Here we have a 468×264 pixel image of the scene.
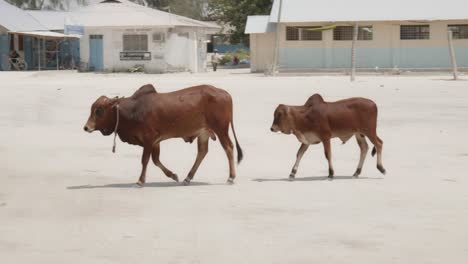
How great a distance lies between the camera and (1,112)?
26.0 metres

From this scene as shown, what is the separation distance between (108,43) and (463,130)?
41.9m

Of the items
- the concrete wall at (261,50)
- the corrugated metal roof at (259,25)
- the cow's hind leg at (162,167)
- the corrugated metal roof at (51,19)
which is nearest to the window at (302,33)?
the corrugated metal roof at (259,25)

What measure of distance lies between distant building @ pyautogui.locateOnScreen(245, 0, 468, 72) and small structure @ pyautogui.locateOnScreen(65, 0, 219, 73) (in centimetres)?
465

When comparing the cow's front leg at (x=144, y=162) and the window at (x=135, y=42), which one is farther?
the window at (x=135, y=42)

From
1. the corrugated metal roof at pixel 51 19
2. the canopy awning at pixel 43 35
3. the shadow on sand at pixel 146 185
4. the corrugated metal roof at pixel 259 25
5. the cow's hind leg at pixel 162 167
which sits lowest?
the shadow on sand at pixel 146 185

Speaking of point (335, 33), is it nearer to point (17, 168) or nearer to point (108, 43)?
point (108, 43)

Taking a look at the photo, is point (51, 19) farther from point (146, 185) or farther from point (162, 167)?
point (146, 185)

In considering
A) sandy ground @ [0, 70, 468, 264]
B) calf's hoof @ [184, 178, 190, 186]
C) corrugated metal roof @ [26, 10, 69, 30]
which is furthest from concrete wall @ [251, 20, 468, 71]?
calf's hoof @ [184, 178, 190, 186]

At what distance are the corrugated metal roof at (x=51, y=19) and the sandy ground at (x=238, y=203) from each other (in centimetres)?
5200

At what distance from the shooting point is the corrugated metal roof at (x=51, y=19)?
72688mm

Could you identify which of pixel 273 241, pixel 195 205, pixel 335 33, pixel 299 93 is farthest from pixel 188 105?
pixel 335 33

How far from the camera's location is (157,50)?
6034cm

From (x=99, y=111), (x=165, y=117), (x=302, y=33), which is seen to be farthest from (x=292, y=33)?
(x=165, y=117)

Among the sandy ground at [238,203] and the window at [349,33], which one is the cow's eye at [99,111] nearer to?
the sandy ground at [238,203]
